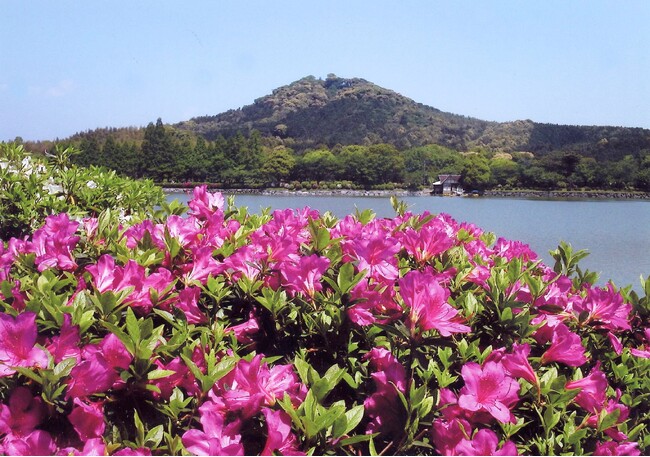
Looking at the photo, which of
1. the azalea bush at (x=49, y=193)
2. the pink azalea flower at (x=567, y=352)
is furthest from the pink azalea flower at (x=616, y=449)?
the azalea bush at (x=49, y=193)

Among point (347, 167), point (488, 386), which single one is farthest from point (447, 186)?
point (488, 386)

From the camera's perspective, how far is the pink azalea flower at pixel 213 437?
834mm

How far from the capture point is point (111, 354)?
35.6 inches

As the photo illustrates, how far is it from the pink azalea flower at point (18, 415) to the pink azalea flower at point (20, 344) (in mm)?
41

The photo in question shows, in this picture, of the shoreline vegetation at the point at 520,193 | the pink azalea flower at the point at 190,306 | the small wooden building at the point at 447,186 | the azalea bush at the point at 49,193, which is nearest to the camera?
the pink azalea flower at the point at 190,306

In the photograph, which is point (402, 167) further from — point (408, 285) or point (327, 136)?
point (408, 285)

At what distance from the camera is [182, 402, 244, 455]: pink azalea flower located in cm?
83

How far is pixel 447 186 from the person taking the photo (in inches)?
2071

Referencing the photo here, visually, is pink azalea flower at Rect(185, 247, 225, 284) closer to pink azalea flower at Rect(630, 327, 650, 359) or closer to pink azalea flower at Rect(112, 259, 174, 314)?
pink azalea flower at Rect(112, 259, 174, 314)

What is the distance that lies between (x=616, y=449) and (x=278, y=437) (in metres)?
0.70

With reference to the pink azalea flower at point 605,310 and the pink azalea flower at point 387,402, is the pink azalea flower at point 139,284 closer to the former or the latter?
the pink azalea flower at point 387,402

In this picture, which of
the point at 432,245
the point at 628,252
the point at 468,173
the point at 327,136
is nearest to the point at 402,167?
the point at 468,173

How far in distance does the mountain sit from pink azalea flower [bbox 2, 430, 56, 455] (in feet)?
261

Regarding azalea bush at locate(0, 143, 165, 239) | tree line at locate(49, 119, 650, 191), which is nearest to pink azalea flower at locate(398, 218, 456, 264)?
azalea bush at locate(0, 143, 165, 239)
